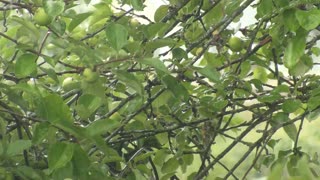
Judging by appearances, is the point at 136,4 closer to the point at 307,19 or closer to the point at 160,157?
the point at 307,19

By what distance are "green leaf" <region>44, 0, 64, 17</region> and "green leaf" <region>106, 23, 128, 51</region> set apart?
0.08 meters

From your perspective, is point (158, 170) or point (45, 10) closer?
point (45, 10)

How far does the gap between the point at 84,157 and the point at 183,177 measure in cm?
106

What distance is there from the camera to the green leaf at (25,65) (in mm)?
883

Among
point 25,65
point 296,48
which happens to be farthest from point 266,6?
point 25,65

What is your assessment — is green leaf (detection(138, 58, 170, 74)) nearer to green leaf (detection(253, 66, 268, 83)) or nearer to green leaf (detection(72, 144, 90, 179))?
green leaf (detection(72, 144, 90, 179))

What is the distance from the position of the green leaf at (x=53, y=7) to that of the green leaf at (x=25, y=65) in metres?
0.08

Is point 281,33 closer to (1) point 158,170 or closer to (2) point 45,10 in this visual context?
(2) point 45,10

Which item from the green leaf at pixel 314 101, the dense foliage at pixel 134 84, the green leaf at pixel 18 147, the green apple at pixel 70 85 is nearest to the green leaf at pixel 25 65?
the dense foliage at pixel 134 84

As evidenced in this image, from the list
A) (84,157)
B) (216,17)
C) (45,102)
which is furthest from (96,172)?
(216,17)

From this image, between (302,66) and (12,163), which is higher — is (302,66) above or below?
above

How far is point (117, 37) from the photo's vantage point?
85 cm

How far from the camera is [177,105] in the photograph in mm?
1327

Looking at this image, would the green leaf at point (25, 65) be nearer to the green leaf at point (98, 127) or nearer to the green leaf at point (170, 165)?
the green leaf at point (98, 127)
